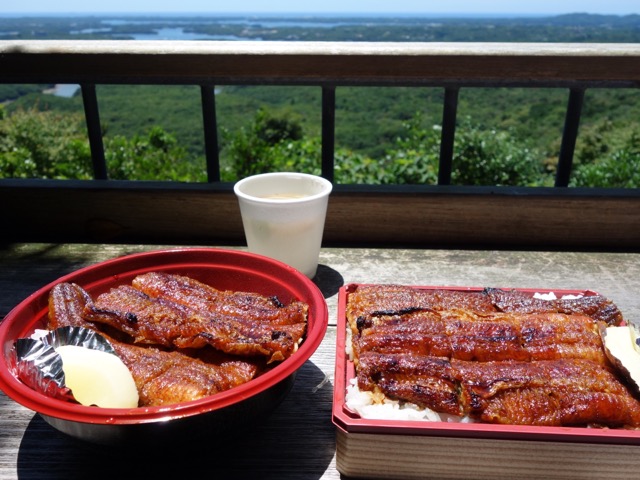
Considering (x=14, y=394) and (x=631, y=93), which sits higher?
(x=14, y=394)

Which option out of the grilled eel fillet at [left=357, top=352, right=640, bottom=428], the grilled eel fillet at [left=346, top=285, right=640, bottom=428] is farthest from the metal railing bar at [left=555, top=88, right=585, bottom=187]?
the grilled eel fillet at [left=357, top=352, right=640, bottom=428]

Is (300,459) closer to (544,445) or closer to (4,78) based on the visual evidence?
(544,445)

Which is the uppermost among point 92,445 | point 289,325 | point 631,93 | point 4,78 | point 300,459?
point 4,78

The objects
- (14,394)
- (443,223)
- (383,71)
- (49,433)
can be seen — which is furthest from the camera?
(443,223)

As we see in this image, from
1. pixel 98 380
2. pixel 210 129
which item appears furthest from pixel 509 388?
pixel 210 129

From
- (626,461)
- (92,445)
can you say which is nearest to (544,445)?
(626,461)

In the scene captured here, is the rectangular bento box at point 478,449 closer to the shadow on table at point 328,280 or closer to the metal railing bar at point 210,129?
the shadow on table at point 328,280

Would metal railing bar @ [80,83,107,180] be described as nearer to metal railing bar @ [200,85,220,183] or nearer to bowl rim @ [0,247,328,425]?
metal railing bar @ [200,85,220,183]
